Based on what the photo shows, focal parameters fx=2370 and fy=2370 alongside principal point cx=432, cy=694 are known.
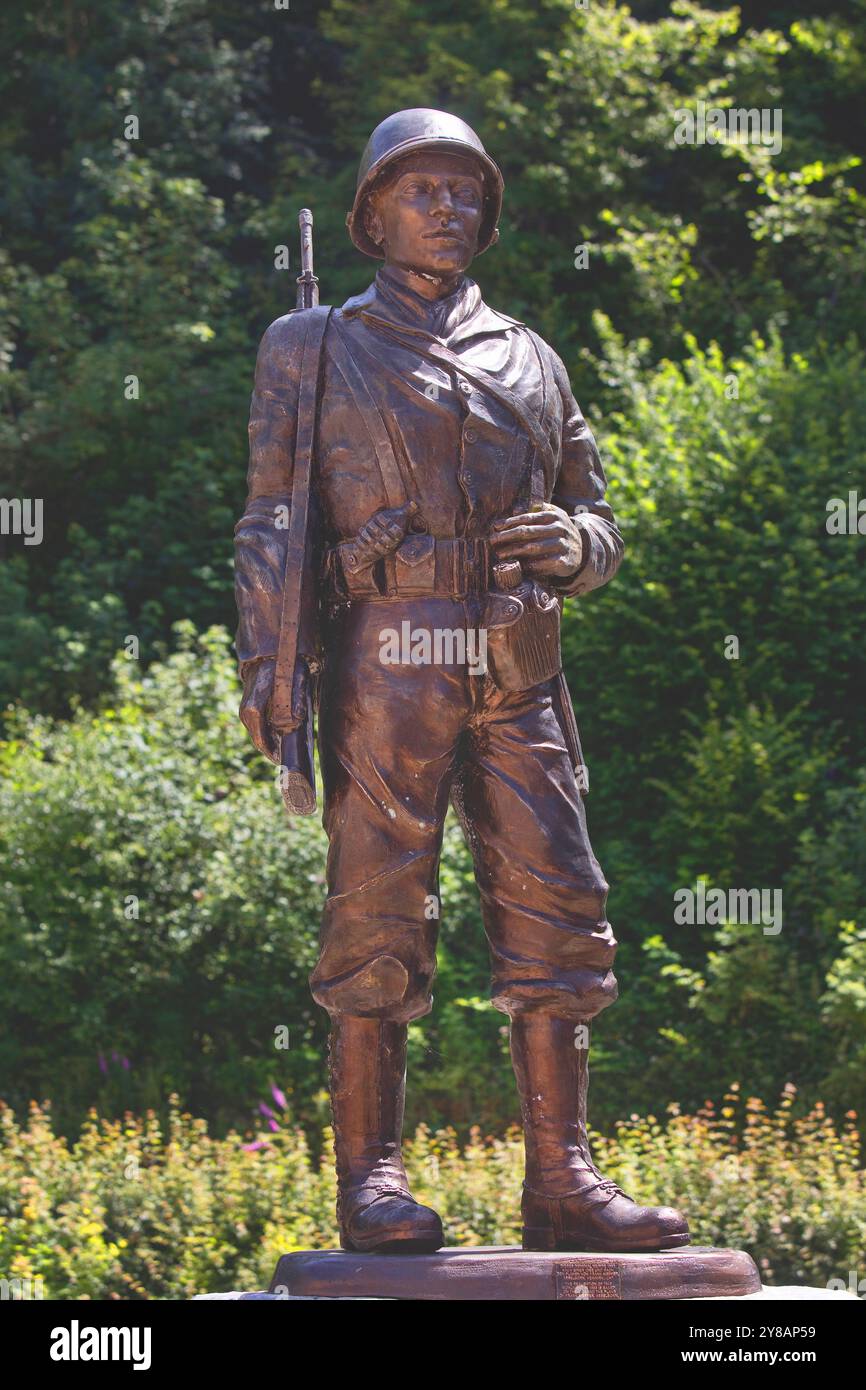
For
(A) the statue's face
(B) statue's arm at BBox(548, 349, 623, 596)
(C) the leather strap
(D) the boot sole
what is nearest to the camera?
(D) the boot sole

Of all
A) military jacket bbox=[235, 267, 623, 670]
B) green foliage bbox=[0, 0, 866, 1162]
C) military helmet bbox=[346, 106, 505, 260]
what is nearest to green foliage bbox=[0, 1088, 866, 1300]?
green foliage bbox=[0, 0, 866, 1162]

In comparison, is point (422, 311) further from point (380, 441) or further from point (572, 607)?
point (572, 607)

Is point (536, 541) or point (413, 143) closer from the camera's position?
point (536, 541)

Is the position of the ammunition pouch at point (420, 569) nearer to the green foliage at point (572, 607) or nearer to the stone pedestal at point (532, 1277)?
the stone pedestal at point (532, 1277)

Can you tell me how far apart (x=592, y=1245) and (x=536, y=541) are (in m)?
2.09

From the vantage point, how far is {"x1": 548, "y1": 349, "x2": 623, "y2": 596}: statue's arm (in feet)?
24.7

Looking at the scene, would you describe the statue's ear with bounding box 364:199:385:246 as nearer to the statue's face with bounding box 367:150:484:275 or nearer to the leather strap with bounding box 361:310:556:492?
the statue's face with bounding box 367:150:484:275

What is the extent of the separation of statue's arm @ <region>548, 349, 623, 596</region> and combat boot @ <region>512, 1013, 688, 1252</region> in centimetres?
143

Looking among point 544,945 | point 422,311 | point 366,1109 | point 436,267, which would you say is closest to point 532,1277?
point 366,1109

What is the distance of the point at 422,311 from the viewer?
7.48 metres

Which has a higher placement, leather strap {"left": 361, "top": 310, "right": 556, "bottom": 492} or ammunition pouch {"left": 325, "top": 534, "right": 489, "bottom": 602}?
leather strap {"left": 361, "top": 310, "right": 556, "bottom": 492}
